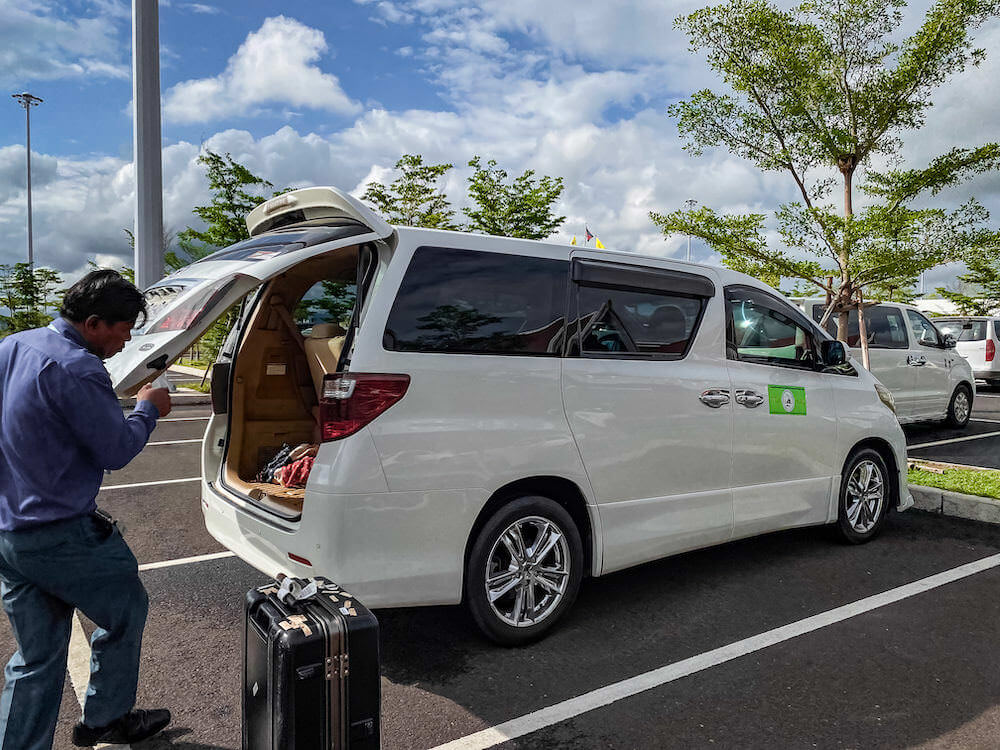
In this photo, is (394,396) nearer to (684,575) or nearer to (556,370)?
(556,370)

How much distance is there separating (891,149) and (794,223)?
4.80 feet

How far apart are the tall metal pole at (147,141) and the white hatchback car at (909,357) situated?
10831 mm

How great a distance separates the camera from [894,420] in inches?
223

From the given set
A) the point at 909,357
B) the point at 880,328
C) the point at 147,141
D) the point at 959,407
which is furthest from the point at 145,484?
the point at 959,407

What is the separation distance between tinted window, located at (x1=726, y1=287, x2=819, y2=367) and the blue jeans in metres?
3.45

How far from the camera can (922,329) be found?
1100cm

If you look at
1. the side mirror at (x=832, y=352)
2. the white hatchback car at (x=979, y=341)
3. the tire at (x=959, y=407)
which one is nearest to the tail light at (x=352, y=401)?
the side mirror at (x=832, y=352)

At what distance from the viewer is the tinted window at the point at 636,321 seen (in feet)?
13.1

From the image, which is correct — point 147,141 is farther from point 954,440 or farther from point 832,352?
point 954,440

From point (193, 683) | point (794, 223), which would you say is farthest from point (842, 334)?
point (193, 683)

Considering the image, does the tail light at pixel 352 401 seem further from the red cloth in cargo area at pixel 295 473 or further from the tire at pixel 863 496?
the tire at pixel 863 496

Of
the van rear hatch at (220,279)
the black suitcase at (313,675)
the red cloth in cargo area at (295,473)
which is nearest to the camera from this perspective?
the black suitcase at (313,675)

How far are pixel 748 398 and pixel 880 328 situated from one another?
696 centimetres

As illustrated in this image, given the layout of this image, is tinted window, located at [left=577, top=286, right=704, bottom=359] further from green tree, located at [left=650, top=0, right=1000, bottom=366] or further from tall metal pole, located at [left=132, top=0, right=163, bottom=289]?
tall metal pole, located at [left=132, top=0, right=163, bottom=289]
